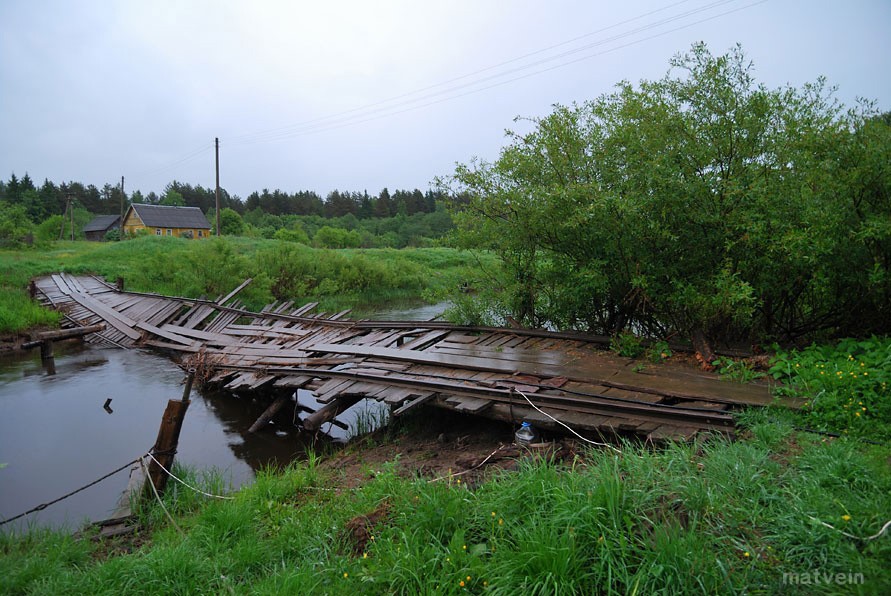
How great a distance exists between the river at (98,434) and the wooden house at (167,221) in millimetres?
40607

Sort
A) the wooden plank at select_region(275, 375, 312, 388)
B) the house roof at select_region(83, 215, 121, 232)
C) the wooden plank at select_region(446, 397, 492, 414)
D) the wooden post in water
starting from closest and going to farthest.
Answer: the wooden post in water
the wooden plank at select_region(446, 397, 492, 414)
the wooden plank at select_region(275, 375, 312, 388)
the house roof at select_region(83, 215, 121, 232)

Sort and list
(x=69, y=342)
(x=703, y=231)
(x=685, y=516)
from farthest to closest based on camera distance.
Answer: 1. (x=69, y=342)
2. (x=703, y=231)
3. (x=685, y=516)

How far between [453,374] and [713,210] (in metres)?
3.64

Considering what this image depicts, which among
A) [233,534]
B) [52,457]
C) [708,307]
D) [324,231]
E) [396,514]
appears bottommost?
[52,457]

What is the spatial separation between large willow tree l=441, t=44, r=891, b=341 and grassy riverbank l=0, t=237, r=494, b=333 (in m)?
8.11

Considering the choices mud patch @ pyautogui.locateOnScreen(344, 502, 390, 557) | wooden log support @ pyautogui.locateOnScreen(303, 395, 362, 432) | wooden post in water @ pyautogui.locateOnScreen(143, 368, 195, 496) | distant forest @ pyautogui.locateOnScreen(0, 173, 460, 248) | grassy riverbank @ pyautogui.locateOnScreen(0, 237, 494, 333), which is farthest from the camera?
distant forest @ pyautogui.locateOnScreen(0, 173, 460, 248)

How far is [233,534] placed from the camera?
3834 millimetres

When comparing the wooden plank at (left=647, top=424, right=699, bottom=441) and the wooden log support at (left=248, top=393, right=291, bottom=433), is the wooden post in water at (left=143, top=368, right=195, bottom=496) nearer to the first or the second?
the wooden log support at (left=248, top=393, right=291, bottom=433)

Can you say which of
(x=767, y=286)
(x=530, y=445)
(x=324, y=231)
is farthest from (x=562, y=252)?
(x=324, y=231)

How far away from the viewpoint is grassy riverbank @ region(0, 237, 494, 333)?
18438mm

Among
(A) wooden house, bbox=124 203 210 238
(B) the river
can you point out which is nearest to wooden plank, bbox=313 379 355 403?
(B) the river

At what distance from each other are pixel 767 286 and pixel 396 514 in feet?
15.5

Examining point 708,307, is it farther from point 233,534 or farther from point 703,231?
point 233,534

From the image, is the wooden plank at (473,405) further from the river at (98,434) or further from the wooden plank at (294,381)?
the river at (98,434)
